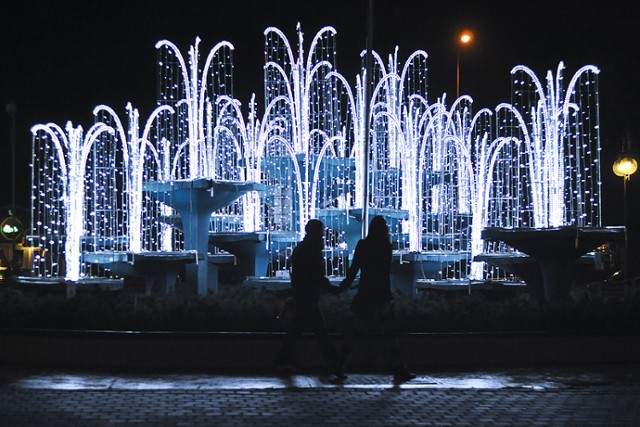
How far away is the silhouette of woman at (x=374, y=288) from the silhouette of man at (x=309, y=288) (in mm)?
291

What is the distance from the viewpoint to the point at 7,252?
64062 mm

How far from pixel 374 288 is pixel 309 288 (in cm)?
79

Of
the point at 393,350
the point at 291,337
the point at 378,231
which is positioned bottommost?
the point at 393,350

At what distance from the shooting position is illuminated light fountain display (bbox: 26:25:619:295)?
74.8ft

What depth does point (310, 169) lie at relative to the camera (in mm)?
25688

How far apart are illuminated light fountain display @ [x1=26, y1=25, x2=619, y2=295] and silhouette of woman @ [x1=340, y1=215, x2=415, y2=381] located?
7.42 meters

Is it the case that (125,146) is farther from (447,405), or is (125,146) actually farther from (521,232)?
(447,405)

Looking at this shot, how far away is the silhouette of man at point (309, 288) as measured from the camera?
12.3m

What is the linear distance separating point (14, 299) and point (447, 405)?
756 centimetres

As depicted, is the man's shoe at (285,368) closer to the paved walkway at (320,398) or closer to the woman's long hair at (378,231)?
the paved walkway at (320,398)

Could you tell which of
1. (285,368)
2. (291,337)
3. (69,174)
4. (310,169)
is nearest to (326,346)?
(291,337)

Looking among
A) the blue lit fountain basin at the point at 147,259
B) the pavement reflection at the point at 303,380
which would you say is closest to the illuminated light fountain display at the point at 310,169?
the blue lit fountain basin at the point at 147,259

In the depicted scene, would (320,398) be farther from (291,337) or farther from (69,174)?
(69,174)

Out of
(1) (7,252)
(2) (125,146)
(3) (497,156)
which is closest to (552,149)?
(3) (497,156)
